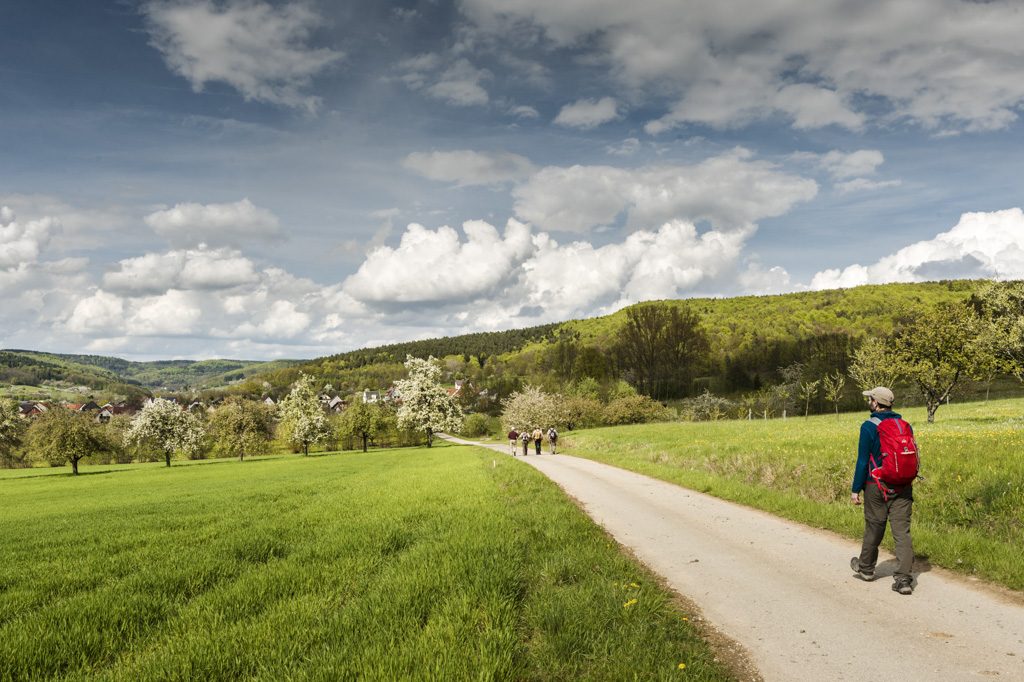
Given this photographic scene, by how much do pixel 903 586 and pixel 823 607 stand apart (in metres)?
1.39

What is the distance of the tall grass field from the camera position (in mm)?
4648

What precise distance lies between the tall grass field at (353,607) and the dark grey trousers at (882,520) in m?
3.05

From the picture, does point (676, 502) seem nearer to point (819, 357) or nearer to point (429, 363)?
point (429, 363)

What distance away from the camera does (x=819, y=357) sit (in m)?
83.6

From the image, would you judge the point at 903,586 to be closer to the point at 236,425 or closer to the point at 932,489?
the point at 932,489

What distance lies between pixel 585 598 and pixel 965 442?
14784mm

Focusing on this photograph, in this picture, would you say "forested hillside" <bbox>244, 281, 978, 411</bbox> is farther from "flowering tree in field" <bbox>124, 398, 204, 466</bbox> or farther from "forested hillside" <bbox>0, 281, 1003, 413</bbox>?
A: "flowering tree in field" <bbox>124, 398, 204, 466</bbox>

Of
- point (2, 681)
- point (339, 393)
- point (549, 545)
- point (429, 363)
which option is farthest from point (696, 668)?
point (339, 393)

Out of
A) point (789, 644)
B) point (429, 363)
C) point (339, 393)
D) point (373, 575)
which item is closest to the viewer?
point (789, 644)

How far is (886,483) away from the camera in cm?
727

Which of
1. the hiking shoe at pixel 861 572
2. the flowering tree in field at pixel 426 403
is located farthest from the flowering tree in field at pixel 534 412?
the hiking shoe at pixel 861 572

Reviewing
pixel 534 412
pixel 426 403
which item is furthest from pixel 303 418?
pixel 534 412

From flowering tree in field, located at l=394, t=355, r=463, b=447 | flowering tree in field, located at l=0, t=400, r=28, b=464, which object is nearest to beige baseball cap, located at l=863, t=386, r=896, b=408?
flowering tree in field, located at l=394, t=355, r=463, b=447

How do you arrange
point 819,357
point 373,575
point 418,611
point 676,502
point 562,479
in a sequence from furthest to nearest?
point 819,357 < point 562,479 < point 676,502 < point 373,575 < point 418,611
